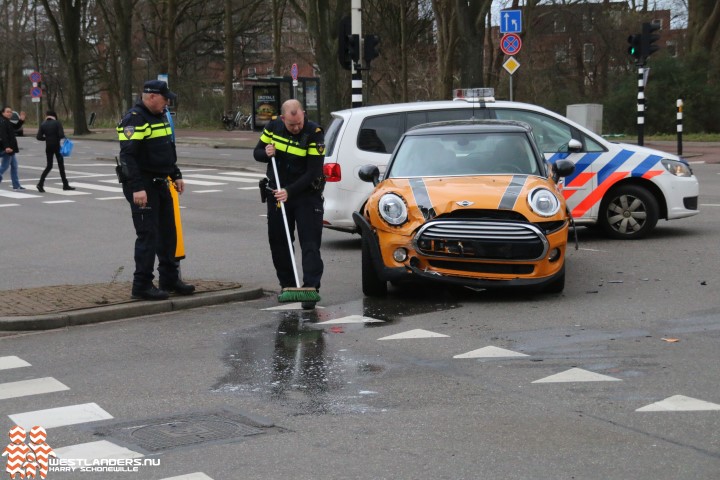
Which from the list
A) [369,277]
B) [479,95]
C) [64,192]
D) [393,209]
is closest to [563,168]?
[393,209]

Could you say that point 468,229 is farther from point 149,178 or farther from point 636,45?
point 636,45

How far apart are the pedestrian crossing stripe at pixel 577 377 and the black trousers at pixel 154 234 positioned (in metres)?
4.17

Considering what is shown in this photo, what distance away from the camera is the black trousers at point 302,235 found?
378 inches

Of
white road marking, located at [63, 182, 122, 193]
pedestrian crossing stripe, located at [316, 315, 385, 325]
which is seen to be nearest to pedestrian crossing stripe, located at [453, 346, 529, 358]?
pedestrian crossing stripe, located at [316, 315, 385, 325]

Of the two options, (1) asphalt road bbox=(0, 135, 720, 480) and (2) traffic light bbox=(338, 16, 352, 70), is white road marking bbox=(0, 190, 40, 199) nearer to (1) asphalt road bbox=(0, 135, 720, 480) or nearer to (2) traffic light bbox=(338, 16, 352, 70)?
Result: (2) traffic light bbox=(338, 16, 352, 70)

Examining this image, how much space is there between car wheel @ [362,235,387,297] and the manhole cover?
12.6 ft

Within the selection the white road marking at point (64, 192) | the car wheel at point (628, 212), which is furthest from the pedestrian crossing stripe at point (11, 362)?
the white road marking at point (64, 192)

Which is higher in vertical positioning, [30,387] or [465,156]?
[465,156]

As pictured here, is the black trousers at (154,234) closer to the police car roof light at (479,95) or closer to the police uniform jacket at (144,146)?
the police uniform jacket at (144,146)

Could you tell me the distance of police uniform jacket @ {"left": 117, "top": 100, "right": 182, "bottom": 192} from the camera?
9.45m

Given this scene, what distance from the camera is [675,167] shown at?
1341cm

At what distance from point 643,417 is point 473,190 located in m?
4.15

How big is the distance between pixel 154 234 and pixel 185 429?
4137 mm

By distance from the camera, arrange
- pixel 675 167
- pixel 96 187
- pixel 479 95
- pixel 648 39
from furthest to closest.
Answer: pixel 648 39, pixel 96 187, pixel 675 167, pixel 479 95
